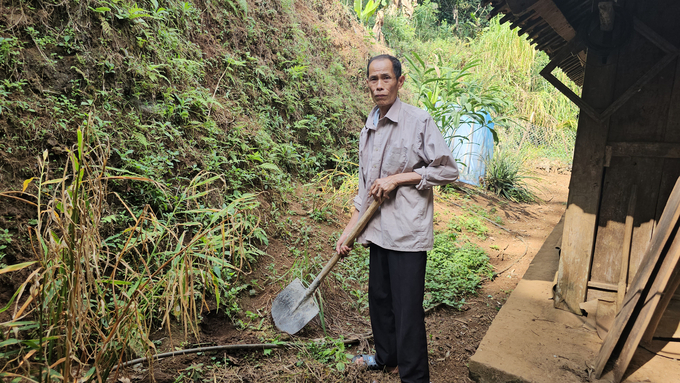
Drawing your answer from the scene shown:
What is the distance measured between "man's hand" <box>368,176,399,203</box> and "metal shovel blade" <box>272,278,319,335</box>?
99 centimetres

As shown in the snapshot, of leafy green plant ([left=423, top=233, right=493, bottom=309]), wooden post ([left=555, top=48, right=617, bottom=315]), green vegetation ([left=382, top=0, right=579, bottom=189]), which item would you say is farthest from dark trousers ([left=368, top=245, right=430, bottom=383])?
green vegetation ([left=382, top=0, right=579, bottom=189])

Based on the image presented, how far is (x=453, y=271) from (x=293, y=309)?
2115 millimetres

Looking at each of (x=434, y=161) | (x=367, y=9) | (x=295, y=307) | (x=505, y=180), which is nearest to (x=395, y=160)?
(x=434, y=161)

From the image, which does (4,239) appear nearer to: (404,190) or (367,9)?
(404,190)

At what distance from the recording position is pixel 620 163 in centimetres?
288

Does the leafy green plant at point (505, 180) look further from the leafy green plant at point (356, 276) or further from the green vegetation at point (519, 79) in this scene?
the leafy green plant at point (356, 276)

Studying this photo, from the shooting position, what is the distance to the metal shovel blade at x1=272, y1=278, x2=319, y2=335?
8.73 ft

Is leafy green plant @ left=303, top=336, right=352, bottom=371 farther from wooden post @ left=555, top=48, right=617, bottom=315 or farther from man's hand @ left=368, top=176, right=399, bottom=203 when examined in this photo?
wooden post @ left=555, top=48, right=617, bottom=315

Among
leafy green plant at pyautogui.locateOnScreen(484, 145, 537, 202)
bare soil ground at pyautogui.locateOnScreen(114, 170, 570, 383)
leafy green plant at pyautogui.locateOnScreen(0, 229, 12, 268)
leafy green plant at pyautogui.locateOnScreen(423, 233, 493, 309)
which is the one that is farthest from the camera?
leafy green plant at pyautogui.locateOnScreen(484, 145, 537, 202)

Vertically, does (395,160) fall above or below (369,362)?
above

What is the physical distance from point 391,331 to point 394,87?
1407mm

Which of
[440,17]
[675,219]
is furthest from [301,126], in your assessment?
[440,17]

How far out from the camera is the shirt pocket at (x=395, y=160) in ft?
6.95

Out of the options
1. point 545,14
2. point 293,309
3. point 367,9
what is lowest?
point 293,309
